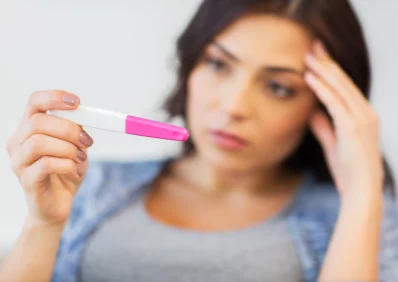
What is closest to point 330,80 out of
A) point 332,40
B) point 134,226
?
point 332,40

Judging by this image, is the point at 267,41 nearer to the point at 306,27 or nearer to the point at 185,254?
the point at 306,27

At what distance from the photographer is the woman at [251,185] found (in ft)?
1.73

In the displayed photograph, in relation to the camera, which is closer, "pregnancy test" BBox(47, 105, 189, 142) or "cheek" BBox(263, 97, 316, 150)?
"pregnancy test" BBox(47, 105, 189, 142)

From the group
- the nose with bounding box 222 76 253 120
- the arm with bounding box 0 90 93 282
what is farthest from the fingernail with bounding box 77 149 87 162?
the nose with bounding box 222 76 253 120

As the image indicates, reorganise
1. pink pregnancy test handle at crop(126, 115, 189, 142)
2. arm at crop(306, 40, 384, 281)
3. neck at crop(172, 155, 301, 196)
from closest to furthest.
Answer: pink pregnancy test handle at crop(126, 115, 189, 142)
arm at crop(306, 40, 384, 281)
neck at crop(172, 155, 301, 196)

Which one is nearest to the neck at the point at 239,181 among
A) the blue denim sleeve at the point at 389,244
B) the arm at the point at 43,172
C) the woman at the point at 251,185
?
the woman at the point at 251,185

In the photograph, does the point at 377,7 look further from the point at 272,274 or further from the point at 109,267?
the point at 109,267

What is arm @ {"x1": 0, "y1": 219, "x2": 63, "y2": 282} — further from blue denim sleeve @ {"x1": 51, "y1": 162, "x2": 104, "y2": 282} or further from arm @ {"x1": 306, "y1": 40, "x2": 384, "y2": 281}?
arm @ {"x1": 306, "y1": 40, "x2": 384, "y2": 281}

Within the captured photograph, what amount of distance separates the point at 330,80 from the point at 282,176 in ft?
0.59

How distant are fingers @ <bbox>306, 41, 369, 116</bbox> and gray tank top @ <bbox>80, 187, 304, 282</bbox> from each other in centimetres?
17

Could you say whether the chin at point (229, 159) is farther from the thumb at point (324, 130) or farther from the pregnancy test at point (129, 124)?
the pregnancy test at point (129, 124)

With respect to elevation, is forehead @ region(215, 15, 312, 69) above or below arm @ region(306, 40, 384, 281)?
above

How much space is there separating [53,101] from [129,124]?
0.22 ft

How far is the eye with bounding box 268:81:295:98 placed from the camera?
0.55 metres
